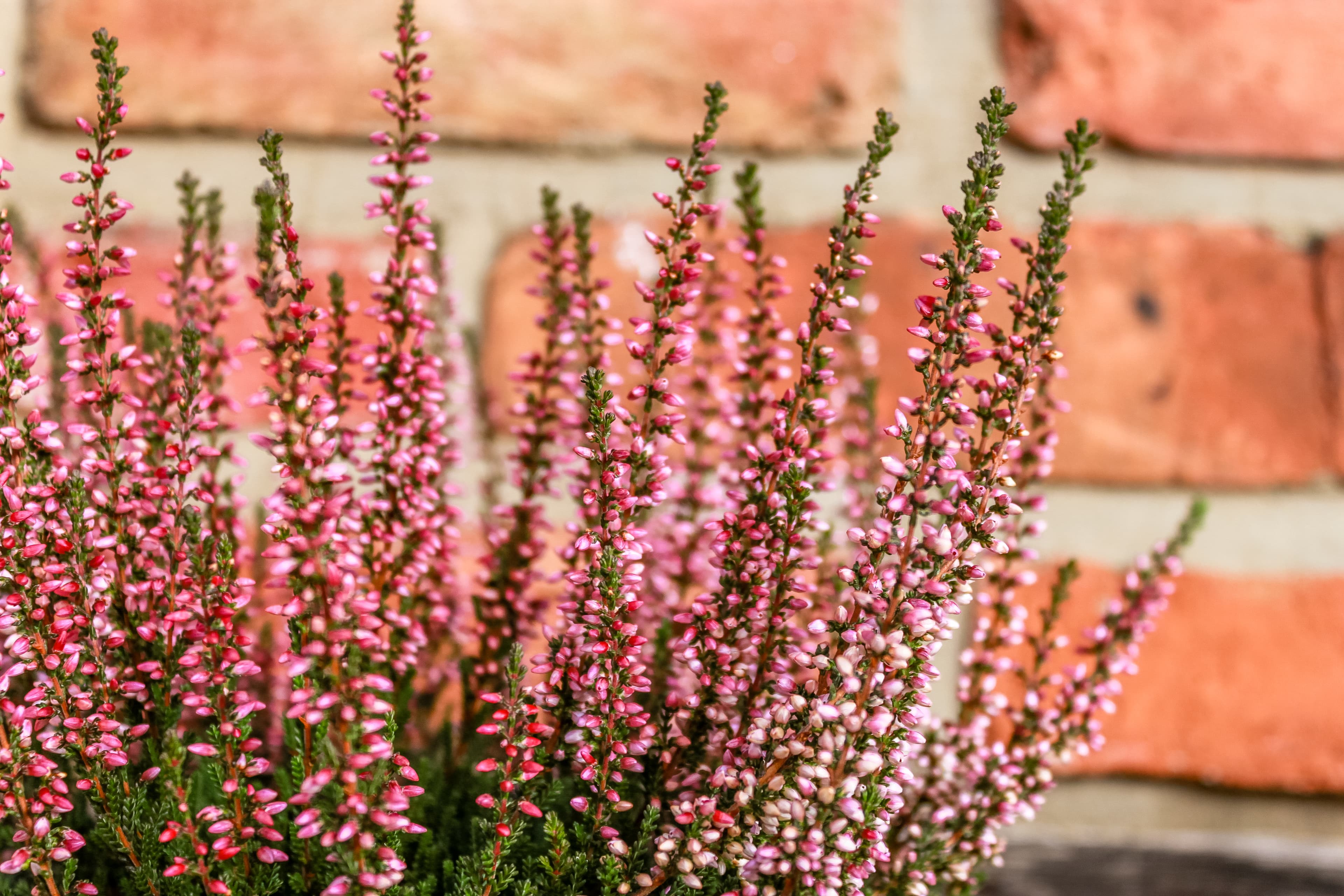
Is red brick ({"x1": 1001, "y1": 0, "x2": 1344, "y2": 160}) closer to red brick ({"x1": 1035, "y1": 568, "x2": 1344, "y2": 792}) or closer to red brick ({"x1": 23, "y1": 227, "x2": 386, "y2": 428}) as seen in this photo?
red brick ({"x1": 1035, "y1": 568, "x2": 1344, "y2": 792})

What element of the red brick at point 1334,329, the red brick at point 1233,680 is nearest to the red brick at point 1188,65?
the red brick at point 1334,329

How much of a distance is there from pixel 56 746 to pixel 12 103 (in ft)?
2.76

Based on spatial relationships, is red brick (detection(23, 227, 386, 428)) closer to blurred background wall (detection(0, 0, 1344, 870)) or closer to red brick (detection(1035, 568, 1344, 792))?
blurred background wall (detection(0, 0, 1344, 870))

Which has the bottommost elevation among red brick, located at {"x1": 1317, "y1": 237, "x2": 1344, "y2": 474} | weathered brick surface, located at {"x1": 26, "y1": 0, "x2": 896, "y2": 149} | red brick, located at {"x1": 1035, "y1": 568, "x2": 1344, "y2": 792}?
red brick, located at {"x1": 1035, "y1": 568, "x2": 1344, "y2": 792}

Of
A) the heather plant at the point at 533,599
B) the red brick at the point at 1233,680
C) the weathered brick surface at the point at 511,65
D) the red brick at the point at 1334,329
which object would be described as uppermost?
the weathered brick surface at the point at 511,65

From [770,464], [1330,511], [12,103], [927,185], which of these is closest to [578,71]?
[927,185]

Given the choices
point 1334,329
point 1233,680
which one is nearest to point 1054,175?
point 1334,329

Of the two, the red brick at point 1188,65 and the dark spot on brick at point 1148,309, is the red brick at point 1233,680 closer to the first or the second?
the dark spot on brick at point 1148,309

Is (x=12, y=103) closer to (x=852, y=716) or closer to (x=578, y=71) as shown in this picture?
(x=578, y=71)

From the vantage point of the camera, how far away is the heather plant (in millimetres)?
380

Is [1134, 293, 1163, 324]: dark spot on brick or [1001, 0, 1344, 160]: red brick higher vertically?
[1001, 0, 1344, 160]: red brick

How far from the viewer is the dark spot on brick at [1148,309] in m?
1.02

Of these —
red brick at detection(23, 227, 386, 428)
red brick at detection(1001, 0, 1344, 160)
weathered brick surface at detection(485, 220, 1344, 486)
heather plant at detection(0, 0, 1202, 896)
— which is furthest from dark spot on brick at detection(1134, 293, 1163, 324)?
red brick at detection(23, 227, 386, 428)

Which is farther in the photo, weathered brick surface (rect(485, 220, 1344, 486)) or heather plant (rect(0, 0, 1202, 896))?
weathered brick surface (rect(485, 220, 1344, 486))
